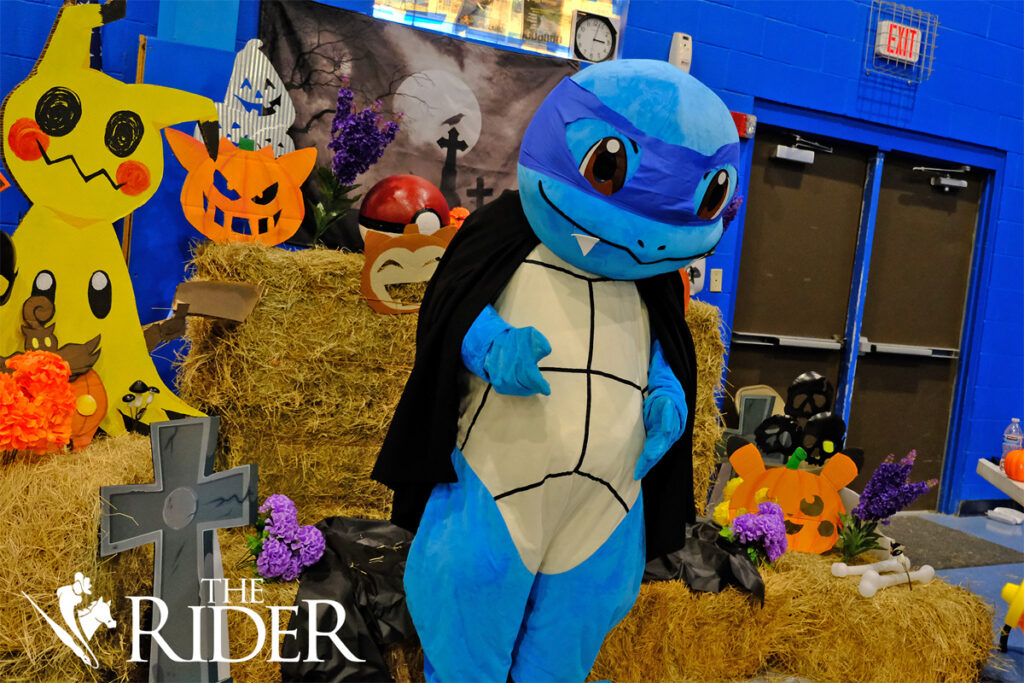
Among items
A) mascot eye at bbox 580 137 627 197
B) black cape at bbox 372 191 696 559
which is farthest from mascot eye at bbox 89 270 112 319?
mascot eye at bbox 580 137 627 197

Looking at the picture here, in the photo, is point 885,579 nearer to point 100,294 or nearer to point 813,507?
point 813,507

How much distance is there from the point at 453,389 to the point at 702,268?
260cm

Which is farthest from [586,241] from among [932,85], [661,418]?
[932,85]

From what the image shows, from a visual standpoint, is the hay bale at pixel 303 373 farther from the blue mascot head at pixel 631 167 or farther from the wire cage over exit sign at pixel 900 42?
the wire cage over exit sign at pixel 900 42

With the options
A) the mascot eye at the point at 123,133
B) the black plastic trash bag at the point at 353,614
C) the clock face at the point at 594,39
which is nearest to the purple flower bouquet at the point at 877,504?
the black plastic trash bag at the point at 353,614

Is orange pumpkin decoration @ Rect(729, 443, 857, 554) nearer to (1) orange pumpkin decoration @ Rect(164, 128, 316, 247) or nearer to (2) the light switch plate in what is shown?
(2) the light switch plate

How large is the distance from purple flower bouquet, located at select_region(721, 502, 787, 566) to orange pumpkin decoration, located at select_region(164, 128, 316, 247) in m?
1.83

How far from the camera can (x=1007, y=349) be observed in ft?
15.7

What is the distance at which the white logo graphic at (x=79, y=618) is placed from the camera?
1.80 meters

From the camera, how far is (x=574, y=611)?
152 centimetres

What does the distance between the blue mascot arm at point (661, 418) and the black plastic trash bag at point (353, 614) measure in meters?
0.90

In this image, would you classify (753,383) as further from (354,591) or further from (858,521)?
(354,591)

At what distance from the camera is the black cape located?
149cm

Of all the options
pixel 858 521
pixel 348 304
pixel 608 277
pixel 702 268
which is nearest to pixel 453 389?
pixel 608 277
